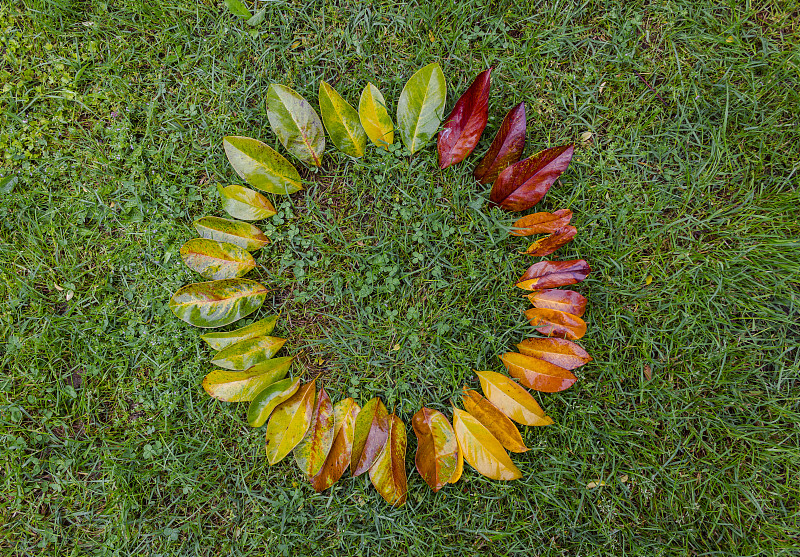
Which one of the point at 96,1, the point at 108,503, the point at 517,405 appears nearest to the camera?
the point at 517,405

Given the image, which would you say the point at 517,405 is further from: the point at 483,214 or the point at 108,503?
the point at 108,503

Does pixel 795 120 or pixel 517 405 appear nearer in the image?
pixel 517 405

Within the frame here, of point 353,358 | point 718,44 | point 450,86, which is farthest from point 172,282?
point 718,44

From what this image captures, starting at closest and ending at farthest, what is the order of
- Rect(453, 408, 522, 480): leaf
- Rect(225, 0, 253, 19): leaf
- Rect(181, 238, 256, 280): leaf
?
Rect(453, 408, 522, 480): leaf → Rect(181, 238, 256, 280): leaf → Rect(225, 0, 253, 19): leaf

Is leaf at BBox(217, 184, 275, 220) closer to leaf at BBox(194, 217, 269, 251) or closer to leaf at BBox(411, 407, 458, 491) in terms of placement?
leaf at BBox(194, 217, 269, 251)

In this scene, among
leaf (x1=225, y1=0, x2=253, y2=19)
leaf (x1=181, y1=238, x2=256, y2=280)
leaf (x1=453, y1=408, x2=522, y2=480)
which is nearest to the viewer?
leaf (x1=453, y1=408, x2=522, y2=480)

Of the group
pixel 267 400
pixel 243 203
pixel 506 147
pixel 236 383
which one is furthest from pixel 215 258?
pixel 506 147

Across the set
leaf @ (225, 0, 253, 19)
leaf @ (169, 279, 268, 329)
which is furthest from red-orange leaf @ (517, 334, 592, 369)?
leaf @ (225, 0, 253, 19)

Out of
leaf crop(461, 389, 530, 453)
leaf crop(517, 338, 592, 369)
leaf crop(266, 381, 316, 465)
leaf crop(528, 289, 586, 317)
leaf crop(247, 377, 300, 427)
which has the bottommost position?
leaf crop(461, 389, 530, 453)
